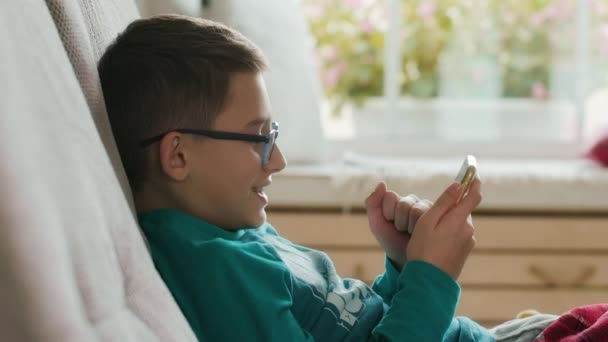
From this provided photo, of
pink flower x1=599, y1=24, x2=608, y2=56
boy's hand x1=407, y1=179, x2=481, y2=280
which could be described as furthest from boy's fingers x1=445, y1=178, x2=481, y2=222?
pink flower x1=599, y1=24, x2=608, y2=56

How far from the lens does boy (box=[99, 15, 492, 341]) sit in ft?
3.18

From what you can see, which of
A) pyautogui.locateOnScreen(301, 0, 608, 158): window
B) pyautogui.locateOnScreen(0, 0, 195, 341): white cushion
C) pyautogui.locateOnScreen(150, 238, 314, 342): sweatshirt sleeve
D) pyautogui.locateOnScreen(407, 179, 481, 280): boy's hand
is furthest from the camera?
pyautogui.locateOnScreen(301, 0, 608, 158): window

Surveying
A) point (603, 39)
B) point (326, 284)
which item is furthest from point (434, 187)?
point (326, 284)

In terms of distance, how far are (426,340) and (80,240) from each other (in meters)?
0.46

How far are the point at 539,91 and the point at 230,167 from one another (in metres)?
2.52

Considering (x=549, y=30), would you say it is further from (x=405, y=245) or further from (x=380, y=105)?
(x=405, y=245)

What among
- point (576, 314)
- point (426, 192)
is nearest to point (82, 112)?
point (576, 314)

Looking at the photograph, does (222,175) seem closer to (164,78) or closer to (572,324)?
(164,78)

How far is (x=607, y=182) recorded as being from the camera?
2676 mm

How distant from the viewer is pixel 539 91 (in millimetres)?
3332

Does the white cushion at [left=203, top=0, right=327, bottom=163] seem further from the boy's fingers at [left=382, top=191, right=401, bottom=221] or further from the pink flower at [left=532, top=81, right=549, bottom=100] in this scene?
the boy's fingers at [left=382, top=191, right=401, bottom=221]

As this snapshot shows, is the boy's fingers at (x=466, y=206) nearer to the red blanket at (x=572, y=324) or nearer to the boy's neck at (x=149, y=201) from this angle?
the red blanket at (x=572, y=324)

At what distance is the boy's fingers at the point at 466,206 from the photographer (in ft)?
3.32

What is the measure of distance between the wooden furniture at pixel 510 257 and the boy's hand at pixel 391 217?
149cm
